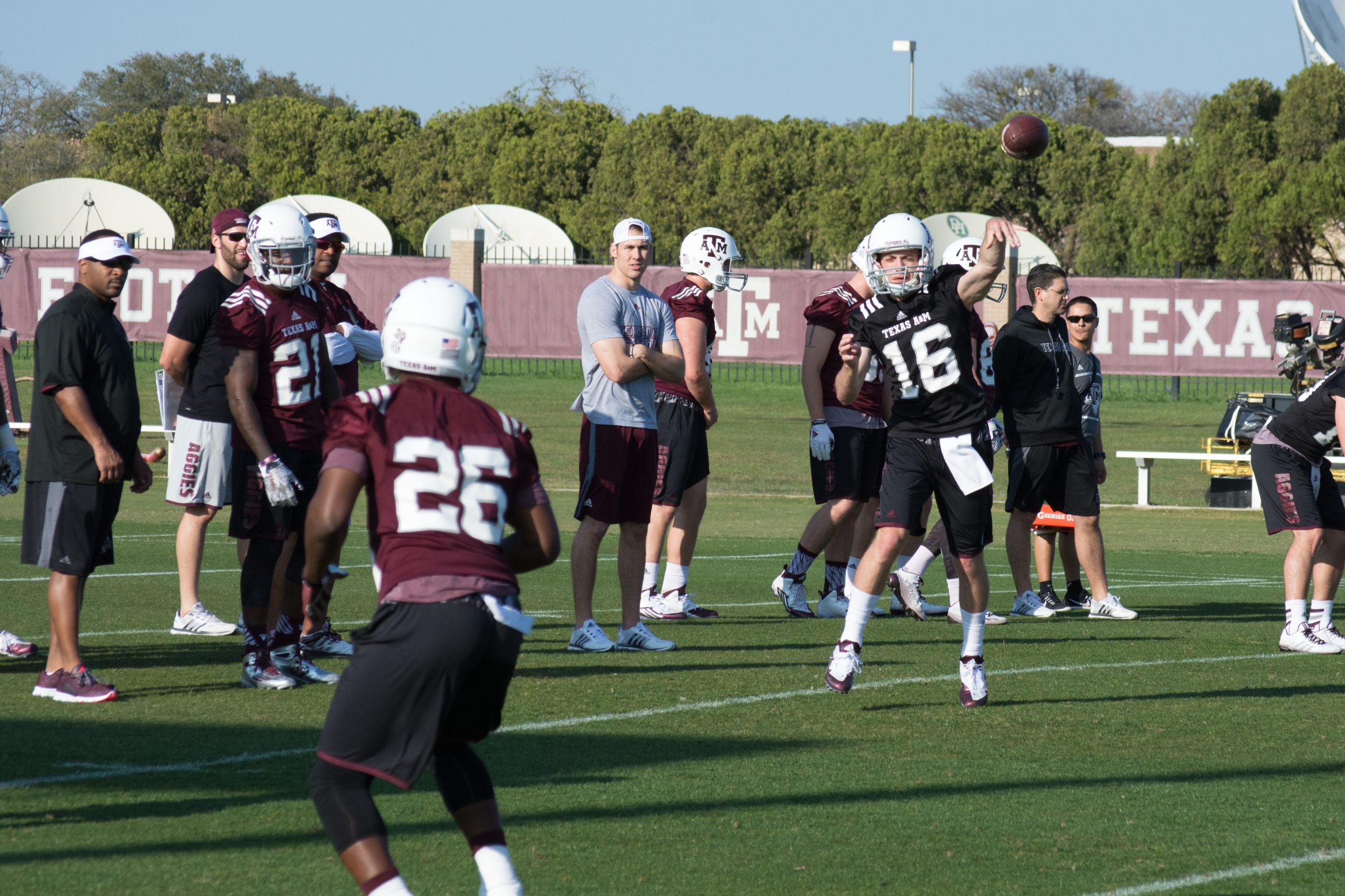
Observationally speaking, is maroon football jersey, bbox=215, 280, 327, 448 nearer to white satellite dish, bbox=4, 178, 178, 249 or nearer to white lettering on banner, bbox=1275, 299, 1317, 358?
white lettering on banner, bbox=1275, 299, 1317, 358

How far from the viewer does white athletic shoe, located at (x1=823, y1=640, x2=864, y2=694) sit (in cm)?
757

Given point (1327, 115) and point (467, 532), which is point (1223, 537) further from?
point (1327, 115)

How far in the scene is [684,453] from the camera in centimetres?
1058

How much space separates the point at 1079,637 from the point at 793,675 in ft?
8.44

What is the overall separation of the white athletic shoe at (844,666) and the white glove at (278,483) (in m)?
2.57

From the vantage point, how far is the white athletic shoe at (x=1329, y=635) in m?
9.37

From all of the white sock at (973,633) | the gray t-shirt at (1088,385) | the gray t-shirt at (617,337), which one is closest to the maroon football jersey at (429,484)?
the white sock at (973,633)

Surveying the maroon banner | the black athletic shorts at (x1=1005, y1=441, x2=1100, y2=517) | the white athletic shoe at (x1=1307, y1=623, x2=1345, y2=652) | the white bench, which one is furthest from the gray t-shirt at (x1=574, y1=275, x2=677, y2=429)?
the maroon banner

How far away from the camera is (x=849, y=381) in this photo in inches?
314

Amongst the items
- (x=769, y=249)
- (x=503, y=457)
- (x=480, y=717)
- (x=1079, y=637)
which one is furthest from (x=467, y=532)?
(x=769, y=249)

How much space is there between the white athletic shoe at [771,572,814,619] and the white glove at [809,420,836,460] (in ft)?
3.15

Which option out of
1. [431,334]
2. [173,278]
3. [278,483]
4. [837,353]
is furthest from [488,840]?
[173,278]

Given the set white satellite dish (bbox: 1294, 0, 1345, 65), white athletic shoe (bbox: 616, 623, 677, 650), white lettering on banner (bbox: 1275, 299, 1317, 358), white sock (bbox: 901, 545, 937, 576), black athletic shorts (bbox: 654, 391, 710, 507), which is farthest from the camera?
white satellite dish (bbox: 1294, 0, 1345, 65)

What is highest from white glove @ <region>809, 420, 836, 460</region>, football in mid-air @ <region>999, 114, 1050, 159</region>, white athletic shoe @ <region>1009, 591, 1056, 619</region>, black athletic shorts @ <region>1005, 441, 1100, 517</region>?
football in mid-air @ <region>999, 114, 1050, 159</region>
